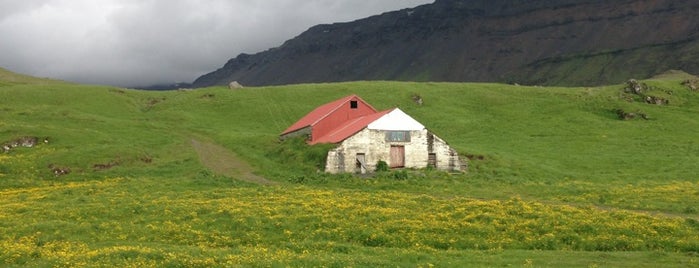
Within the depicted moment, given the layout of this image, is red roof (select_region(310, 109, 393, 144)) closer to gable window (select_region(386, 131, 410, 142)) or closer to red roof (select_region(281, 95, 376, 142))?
gable window (select_region(386, 131, 410, 142))

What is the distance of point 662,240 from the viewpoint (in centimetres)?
2853

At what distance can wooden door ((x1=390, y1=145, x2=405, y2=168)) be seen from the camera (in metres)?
57.4

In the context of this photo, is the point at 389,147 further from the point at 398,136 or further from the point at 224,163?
the point at 224,163

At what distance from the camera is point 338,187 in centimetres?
4831

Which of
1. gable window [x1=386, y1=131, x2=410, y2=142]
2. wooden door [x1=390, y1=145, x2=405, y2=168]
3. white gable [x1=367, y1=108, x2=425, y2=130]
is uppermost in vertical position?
white gable [x1=367, y1=108, x2=425, y2=130]

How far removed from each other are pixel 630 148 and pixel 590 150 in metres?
4.88

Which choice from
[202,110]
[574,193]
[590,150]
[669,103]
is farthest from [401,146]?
[669,103]

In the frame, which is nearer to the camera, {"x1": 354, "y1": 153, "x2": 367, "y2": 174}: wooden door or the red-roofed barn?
{"x1": 354, "y1": 153, "x2": 367, "y2": 174}: wooden door

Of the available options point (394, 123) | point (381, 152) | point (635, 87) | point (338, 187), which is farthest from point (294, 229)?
point (635, 87)

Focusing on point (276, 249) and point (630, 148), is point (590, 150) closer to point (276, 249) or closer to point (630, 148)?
point (630, 148)

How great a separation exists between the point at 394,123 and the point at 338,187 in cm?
1205

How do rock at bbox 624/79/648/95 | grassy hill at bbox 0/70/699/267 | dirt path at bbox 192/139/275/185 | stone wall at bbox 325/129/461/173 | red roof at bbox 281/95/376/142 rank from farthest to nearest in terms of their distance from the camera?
rock at bbox 624/79/648/95 → red roof at bbox 281/95/376/142 → stone wall at bbox 325/129/461/173 → dirt path at bbox 192/139/275/185 → grassy hill at bbox 0/70/699/267

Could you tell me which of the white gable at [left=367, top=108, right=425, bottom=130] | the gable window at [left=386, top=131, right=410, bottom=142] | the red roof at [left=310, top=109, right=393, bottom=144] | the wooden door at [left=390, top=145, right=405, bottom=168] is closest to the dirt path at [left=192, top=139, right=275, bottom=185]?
the red roof at [left=310, top=109, right=393, bottom=144]

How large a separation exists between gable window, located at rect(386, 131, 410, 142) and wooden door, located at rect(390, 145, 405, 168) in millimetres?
656
